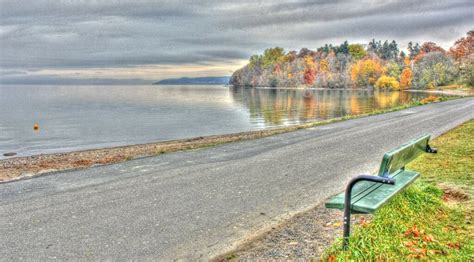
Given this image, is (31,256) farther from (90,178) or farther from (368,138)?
(368,138)

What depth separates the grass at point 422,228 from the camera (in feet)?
15.0

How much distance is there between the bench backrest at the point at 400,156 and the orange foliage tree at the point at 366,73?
159760 millimetres

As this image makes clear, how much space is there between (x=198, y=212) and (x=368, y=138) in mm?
11424

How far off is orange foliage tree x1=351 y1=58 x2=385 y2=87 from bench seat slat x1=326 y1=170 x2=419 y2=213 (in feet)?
528

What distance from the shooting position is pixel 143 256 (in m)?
5.24

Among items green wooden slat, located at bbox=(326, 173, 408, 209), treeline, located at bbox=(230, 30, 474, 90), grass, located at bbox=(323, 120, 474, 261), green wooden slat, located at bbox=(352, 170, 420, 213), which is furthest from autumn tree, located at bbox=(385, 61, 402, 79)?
green wooden slat, located at bbox=(326, 173, 408, 209)

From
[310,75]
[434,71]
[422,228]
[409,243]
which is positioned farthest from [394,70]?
[409,243]

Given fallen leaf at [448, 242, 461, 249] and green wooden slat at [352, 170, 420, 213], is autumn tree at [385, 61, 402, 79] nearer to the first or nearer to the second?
green wooden slat at [352, 170, 420, 213]

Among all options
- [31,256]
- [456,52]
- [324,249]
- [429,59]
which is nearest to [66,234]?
[31,256]

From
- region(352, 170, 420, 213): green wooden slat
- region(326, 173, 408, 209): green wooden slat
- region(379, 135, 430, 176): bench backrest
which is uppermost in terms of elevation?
region(379, 135, 430, 176): bench backrest

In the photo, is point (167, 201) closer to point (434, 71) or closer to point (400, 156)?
point (400, 156)

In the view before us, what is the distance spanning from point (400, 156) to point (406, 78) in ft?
492

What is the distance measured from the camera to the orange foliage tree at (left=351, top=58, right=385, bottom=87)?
156m

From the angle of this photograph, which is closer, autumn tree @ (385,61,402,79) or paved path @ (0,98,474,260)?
paved path @ (0,98,474,260)
